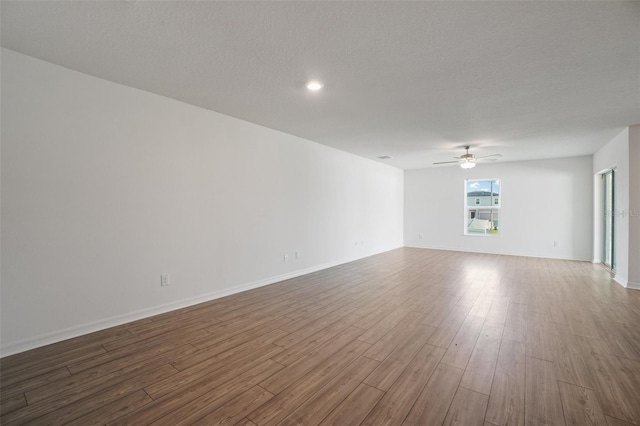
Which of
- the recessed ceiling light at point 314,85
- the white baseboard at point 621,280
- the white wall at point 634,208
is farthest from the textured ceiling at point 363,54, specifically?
the white baseboard at point 621,280

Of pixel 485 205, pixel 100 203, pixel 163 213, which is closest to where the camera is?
pixel 100 203

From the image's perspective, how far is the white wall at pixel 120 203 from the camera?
2428 millimetres

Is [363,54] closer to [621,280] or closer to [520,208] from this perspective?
[621,280]

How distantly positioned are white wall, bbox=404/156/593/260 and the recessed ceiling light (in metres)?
6.56

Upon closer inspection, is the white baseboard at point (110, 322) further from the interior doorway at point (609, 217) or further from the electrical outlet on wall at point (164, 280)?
the interior doorway at point (609, 217)

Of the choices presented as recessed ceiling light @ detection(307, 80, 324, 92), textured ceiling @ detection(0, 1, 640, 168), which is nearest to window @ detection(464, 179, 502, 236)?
textured ceiling @ detection(0, 1, 640, 168)

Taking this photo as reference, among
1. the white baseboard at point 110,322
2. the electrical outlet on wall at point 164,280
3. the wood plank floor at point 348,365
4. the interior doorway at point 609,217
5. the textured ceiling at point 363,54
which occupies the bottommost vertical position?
the wood plank floor at point 348,365

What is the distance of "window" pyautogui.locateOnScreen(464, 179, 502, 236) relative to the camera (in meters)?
7.82

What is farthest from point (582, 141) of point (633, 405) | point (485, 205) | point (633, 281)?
point (633, 405)

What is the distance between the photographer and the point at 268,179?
4.61 metres

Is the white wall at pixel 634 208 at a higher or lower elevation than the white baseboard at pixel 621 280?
higher

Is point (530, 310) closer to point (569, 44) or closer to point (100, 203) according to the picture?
point (569, 44)

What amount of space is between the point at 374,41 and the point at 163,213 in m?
2.85

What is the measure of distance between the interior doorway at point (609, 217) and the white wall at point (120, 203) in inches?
245
